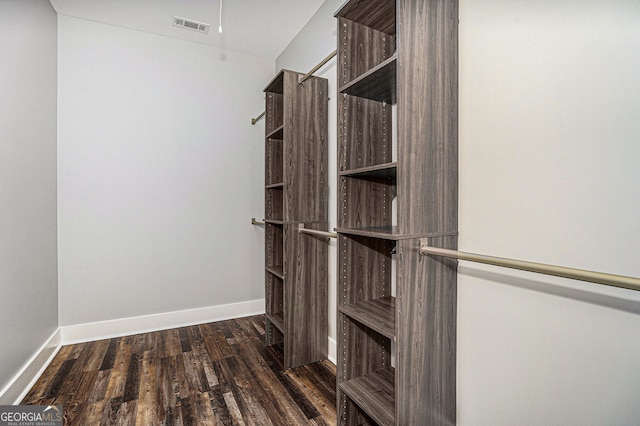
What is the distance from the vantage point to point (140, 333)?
9.36 ft

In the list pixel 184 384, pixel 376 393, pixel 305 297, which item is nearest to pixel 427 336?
pixel 376 393

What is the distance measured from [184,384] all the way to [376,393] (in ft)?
4.26

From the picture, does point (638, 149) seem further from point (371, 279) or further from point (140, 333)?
point (140, 333)

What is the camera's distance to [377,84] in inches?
57.6

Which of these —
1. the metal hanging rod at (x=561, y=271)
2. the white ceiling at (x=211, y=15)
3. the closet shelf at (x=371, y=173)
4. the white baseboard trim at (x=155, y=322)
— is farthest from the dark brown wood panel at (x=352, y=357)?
the white ceiling at (x=211, y=15)

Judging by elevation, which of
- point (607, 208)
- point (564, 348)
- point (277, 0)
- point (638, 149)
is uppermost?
point (277, 0)

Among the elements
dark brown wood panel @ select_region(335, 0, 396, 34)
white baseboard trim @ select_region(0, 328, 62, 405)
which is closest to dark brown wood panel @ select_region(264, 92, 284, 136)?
dark brown wood panel @ select_region(335, 0, 396, 34)

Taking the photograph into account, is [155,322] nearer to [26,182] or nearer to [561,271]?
[26,182]

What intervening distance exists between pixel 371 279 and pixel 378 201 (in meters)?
0.42

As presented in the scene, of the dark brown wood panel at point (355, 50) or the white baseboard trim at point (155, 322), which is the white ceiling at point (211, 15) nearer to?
the dark brown wood panel at point (355, 50)

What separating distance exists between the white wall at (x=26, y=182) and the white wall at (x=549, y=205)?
7.95ft

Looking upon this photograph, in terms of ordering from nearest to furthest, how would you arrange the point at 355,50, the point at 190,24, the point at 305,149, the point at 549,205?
the point at 549,205 → the point at 355,50 → the point at 305,149 → the point at 190,24

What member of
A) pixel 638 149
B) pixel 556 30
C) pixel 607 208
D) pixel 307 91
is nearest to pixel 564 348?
pixel 607 208

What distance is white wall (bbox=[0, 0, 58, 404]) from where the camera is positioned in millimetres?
1769
